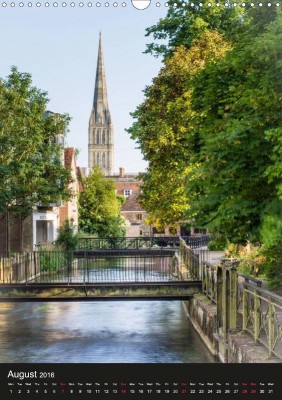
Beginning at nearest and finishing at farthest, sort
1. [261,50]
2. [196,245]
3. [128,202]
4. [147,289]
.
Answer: [261,50] → [147,289] → [196,245] → [128,202]

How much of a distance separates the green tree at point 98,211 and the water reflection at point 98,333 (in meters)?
30.0

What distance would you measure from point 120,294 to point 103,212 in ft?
129

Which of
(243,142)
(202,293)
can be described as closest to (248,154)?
(243,142)

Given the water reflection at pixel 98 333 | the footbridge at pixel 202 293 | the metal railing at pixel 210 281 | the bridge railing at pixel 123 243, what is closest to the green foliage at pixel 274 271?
the footbridge at pixel 202 293

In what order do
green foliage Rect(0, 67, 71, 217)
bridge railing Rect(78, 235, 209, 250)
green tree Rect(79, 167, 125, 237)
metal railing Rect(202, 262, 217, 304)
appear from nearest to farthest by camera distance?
1. metal railing Rect(202, 262, 217, 304)
2. green foliage Rect(0, 67, 71, 217)
3. bridge railing Rect(78, 235, 209, 250)
4. green tree Rect(79, 167, 125, 237)

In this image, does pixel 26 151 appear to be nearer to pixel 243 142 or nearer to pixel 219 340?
pixel 219 340

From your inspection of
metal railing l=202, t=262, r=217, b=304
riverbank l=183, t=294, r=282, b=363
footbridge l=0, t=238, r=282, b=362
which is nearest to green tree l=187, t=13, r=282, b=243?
footbridge l=0, t=238, r=282, b=362

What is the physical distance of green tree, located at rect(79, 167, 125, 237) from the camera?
5944 cm

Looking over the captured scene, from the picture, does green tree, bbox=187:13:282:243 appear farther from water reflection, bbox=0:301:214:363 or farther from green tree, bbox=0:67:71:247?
green tree, bbox=0:67:71:247

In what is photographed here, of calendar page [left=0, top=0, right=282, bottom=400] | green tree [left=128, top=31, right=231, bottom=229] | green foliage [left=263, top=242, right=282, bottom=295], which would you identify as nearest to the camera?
calendar page [left=0, top=0, right=282, bottom=400]

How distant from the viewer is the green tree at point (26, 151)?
95.8 ft
